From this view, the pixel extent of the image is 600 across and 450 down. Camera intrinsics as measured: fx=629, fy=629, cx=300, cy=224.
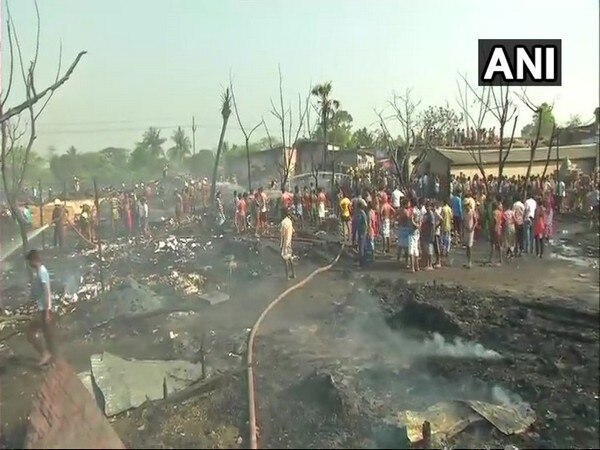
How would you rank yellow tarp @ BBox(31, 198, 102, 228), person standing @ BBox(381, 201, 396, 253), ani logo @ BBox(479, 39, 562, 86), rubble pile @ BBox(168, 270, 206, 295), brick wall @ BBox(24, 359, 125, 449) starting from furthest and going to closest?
yellow tarp @ BBox(31, 198, 102, 228)
rubble pile @ BBox(168, 270, 206, 295)
person standing @ BBox(381, 201, 396, 253)
ani logo @ BBox(479, 39, 562, 86)
brick wall @ BBox(24, 359, 125, 449)

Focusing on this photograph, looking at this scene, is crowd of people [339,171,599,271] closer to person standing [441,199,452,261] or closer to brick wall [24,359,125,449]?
person standing [441,199,452,261]

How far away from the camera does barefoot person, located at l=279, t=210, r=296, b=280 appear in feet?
13.7

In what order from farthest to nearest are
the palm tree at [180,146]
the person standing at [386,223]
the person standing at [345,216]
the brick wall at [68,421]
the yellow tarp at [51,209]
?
the yellow tarp at [51,209] → the palm tree at [180,146] → the person standing at [345,216] → the person standing at [386,223] → the brick wall at [68,421]

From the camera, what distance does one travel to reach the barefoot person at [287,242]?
13.7 feet

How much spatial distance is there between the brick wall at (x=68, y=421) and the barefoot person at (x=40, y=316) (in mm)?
716

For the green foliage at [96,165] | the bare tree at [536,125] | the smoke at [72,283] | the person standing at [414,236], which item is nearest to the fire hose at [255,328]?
the person standing at [414,236]

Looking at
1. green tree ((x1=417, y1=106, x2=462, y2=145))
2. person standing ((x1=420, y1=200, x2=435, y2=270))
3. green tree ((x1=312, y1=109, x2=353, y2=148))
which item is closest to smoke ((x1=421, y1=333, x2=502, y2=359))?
person standing ((x1=420, y1=200, x2=435, y2=270))

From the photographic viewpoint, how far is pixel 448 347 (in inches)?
157

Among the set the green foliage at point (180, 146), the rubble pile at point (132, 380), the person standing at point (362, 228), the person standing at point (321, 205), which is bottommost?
the rubble pile at point (132, 380)

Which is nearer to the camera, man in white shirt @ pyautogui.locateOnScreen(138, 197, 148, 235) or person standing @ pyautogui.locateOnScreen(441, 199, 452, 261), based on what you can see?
person standing @ pyautogui.locateOnScreen(441, 199, 452, 261)

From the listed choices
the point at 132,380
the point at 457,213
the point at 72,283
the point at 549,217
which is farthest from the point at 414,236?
the point at 72,283

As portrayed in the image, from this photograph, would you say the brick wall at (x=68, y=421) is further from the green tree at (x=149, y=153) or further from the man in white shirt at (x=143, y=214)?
the green tree at (x=149, y=153)

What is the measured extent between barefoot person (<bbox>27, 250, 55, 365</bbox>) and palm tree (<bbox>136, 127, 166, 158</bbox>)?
1.06 meters

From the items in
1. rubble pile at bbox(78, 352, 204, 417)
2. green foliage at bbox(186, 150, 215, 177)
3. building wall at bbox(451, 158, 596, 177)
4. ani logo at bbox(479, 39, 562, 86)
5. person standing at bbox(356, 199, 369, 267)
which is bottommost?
rubble pile at bbox(78, 352, 204, 417)
